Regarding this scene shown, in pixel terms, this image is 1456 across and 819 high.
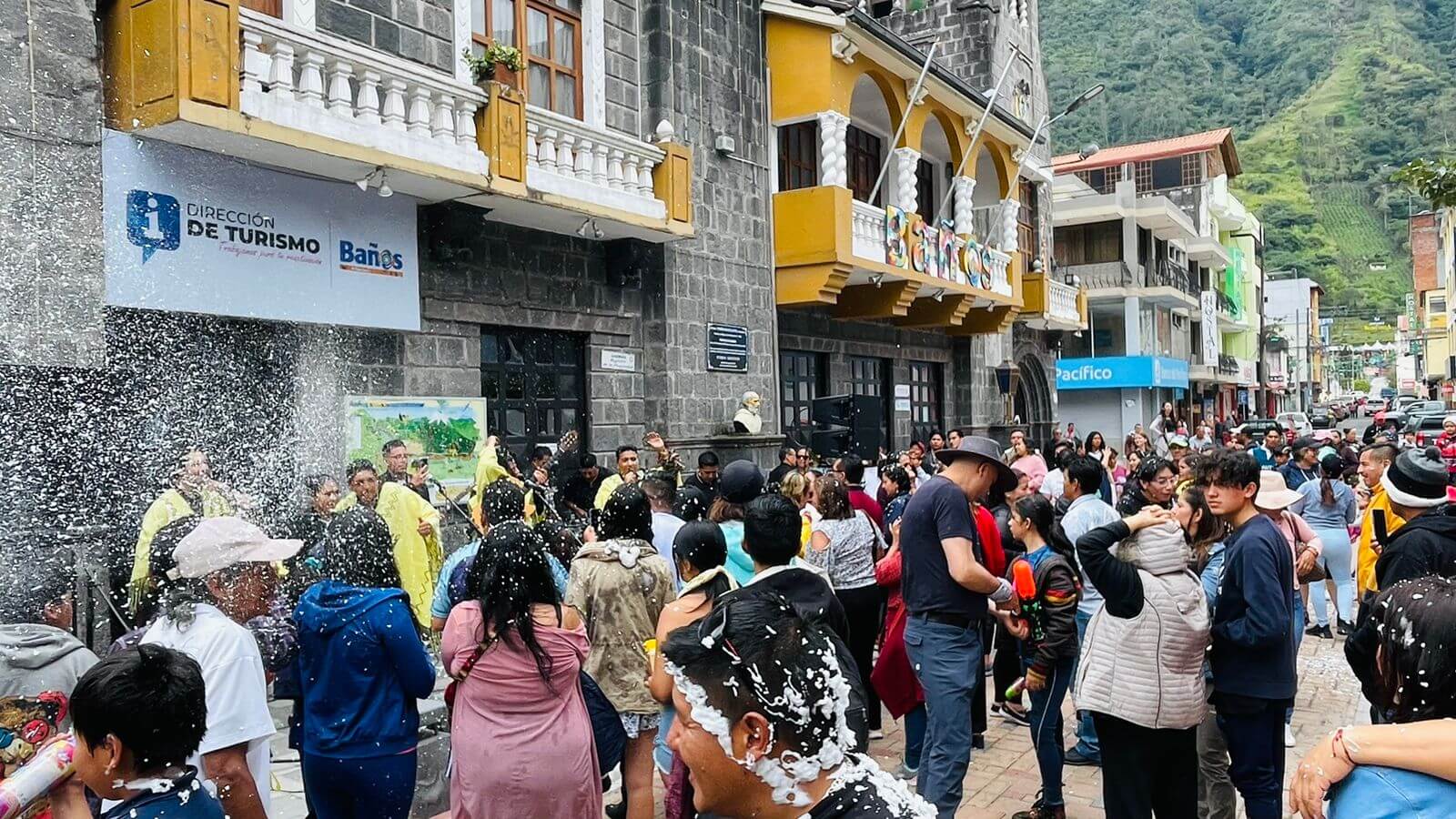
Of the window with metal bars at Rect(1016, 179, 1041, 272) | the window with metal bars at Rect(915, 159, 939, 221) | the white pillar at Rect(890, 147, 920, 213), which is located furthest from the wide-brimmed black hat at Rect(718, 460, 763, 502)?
the window with metal bars at Rect(1016, 179, 1041, 272)

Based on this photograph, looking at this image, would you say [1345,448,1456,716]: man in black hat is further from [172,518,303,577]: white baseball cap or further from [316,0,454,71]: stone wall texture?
[316,0,454,71]: stone wall texture

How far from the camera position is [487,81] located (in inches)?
372

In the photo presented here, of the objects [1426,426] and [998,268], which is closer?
[998,268]

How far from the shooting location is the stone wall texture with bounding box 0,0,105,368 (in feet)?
23.1

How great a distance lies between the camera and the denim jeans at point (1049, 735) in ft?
16.7

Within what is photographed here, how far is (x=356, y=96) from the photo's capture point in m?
8.84

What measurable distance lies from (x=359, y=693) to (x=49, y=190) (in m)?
5.59

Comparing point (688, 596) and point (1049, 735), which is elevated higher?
point (688, 596)

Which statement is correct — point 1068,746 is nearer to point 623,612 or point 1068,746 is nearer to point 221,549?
point 623,612

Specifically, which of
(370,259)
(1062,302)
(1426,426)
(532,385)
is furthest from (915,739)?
(1426,426)

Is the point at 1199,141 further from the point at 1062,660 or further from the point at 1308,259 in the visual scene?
the point at 1308,259

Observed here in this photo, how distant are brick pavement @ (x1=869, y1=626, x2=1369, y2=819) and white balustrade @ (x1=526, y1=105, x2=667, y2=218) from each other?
6.16 m

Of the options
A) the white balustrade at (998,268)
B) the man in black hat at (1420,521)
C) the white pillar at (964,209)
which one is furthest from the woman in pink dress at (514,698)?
the white balustrade at (998,268)

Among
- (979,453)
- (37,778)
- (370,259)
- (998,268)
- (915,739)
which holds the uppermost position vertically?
(998,268)
